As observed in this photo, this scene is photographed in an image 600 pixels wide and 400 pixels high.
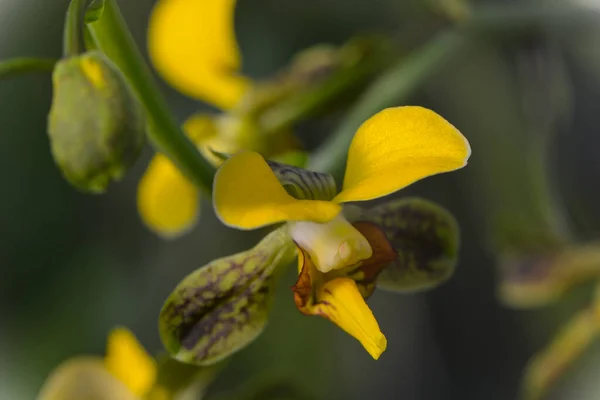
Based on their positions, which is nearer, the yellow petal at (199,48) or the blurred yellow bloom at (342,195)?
the blurred yellow bloom at (342,195)

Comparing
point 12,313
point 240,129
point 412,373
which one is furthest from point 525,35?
point 12,313

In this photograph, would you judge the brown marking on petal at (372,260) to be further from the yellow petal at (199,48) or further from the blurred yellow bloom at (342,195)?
the yellow petal at (199,48)

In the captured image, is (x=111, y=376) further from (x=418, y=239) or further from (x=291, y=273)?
(x=291, y=273)

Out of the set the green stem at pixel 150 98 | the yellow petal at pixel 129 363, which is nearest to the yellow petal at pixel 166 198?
the yellow petal at pixel 129 363

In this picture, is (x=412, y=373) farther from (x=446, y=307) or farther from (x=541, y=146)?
(x=541, y=146)

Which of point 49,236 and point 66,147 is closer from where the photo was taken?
point 66,147
